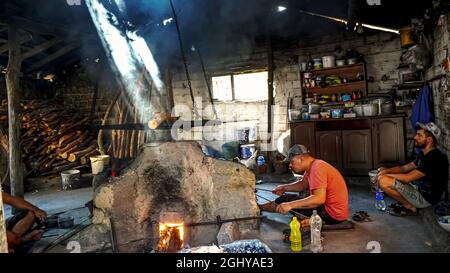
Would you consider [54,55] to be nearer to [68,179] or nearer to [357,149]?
[68,179]

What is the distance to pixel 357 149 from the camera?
808 cm

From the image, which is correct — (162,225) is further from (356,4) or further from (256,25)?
(256,25)

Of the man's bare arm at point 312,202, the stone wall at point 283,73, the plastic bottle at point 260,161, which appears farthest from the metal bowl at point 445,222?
the plastic bottle at point 260,161

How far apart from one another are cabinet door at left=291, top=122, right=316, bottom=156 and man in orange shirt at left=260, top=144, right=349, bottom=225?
3.89 metres

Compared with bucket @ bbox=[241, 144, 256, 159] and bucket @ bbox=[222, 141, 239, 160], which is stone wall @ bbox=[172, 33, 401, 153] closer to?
bucket @ bbox=[241, 144, 256, 159]

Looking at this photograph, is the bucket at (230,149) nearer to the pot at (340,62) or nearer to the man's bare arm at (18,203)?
the pot at (340,62)

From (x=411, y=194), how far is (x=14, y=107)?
8.24 m

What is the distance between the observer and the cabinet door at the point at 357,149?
7949 mm

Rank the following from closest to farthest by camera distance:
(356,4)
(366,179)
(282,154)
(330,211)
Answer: (330,211) → (356,4) → (366,179) → (282,154)

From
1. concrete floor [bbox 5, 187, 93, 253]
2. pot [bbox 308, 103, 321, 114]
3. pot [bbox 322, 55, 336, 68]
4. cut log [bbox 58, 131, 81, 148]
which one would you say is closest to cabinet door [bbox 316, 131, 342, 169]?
pot [bbox 308, 103, 321, 114]

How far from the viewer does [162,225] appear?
4777 millimetres

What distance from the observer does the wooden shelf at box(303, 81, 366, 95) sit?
28.6ft
